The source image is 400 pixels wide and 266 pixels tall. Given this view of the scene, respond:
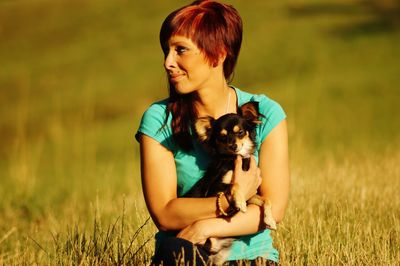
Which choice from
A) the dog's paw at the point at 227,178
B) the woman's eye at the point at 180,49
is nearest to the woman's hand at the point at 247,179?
the dog's paw at the point at 227,178

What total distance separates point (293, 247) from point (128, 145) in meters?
12.5

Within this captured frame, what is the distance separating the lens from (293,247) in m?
5.06

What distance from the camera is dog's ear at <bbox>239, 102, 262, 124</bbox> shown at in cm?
446

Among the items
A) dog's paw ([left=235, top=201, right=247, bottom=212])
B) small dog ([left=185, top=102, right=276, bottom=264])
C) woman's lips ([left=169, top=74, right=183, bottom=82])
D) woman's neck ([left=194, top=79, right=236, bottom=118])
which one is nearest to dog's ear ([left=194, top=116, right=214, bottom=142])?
small dog ([left=185, top=102, right=276, bottom=264])

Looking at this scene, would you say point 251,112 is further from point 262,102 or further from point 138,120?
point 138,120

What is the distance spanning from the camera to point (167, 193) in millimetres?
4398

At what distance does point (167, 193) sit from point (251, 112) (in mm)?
665

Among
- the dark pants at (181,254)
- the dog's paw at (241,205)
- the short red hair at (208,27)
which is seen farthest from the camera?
the short red hair at (208,27)

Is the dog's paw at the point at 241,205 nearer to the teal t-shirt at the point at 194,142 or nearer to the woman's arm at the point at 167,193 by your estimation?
the woman's arm at the point at 167,193

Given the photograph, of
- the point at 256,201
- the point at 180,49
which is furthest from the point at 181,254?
the point at 180,49

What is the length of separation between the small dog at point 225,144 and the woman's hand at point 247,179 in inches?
2.2

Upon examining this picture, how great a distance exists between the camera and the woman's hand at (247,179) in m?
4.28

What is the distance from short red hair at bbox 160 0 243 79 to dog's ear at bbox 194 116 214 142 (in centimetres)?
34

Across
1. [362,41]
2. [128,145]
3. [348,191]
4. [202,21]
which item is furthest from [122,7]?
[202,21]
